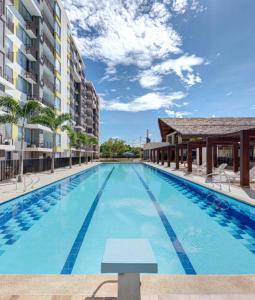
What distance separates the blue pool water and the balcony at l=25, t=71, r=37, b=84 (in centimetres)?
1851

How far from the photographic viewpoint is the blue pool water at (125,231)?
5.48m

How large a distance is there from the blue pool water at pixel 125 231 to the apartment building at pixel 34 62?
11729 millimetres

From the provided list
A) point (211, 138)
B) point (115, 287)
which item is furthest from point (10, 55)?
point (115, 287)

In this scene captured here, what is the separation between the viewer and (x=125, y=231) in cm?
779

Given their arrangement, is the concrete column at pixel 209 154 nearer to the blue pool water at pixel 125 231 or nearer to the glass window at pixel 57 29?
the blue pool water at pixel 125 231

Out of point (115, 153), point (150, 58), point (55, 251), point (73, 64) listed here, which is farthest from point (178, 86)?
point (55, 251)

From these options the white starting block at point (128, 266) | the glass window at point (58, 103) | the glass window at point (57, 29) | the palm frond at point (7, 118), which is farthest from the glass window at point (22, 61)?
the white starting block at point (128, 266)

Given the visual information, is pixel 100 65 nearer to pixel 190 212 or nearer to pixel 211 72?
pixel 211 72

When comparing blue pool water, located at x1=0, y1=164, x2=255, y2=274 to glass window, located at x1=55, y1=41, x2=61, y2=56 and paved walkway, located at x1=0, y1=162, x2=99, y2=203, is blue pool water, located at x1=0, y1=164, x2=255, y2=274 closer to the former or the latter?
paved walkway, located at x1=0, y1=162, x2=99, y2=203

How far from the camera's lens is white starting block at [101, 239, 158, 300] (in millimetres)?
2357

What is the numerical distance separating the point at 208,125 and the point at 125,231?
29091 mm

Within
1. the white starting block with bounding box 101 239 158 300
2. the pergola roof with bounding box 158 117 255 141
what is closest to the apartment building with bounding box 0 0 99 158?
the pergola roof with bounding box 158 117 255 141

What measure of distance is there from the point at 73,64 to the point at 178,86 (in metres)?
21.2

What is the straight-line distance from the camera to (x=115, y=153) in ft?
233
